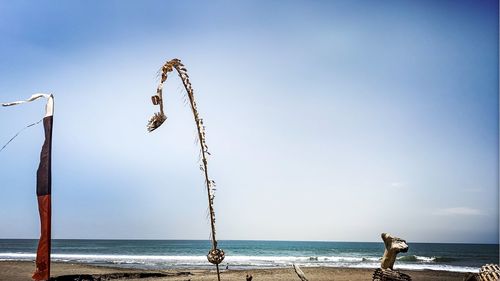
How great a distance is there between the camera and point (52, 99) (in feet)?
24.5

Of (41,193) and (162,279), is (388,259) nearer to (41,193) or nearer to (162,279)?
(41,193)

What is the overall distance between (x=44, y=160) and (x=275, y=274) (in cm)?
2208

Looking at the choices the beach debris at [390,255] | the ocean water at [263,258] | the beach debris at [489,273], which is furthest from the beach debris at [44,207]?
the ocean water at [263,258]

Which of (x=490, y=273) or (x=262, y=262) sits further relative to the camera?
(x=262, y=262)

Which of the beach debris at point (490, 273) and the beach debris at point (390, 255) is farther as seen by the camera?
the beach debris at point (490, 273)

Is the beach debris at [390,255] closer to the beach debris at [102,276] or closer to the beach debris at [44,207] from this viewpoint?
the beach debris at [44,207]

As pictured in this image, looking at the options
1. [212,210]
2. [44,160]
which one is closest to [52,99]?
[44,160]

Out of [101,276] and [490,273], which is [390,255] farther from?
[101,276]

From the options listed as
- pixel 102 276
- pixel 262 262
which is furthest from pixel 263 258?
pixel 102 276

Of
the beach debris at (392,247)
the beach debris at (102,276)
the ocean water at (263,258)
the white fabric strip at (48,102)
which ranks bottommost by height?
the ocean water at (263,258)

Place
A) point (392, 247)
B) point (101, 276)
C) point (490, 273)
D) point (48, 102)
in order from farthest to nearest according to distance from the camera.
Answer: point (101, 276) < point (490, 273) < point (392, 247) < point (48, 102)

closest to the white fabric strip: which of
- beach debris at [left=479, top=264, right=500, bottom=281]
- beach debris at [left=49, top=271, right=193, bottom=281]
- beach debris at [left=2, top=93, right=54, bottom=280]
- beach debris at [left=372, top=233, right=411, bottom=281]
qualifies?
beach debris at [left=2, top=93, right=54, bottom=280]

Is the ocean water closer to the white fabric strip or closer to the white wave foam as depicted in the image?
the white wave foam

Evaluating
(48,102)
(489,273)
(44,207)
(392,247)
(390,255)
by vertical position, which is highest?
(48,102)
